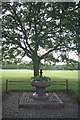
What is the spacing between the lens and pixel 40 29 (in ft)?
60.8

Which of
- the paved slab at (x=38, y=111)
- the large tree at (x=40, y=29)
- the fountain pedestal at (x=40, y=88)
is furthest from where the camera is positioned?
the large tree at (x=40, y=29)

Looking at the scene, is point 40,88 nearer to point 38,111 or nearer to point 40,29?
point 38,111

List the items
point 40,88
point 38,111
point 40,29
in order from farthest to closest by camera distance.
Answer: point 40,29 < point 40,88 < point 38,111

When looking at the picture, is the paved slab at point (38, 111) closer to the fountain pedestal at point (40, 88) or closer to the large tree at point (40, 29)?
the fountain pedestal at point (40, 88)

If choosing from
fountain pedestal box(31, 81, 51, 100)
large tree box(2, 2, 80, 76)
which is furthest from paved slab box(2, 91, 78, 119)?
large tree box(2, 2, 80, 76)

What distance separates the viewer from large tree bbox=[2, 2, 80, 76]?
15992mm

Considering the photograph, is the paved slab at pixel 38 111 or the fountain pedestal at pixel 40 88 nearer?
the paved slab at pixel 38 111

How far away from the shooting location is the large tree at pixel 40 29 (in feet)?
52.5

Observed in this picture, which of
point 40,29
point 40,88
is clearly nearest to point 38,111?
point 40,88

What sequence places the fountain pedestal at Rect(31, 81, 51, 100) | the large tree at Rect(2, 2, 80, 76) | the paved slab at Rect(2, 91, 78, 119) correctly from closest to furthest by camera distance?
the paved slab at Rect(2, 91, 78, 119) → the fountain pedestal at Rect(31, 81, 51, 100) → the large tree at Rect(2, 2, 80, 76)

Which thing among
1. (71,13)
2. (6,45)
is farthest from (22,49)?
(71,13)

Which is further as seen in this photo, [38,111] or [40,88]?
[40,88]

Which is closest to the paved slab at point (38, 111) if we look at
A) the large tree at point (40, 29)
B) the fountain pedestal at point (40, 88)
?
the fountain pedestal at point (40, 88)

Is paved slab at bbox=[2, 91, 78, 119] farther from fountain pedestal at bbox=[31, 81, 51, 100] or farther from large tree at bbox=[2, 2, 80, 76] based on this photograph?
large tree at bbox=[2, 2, 80, 76]
